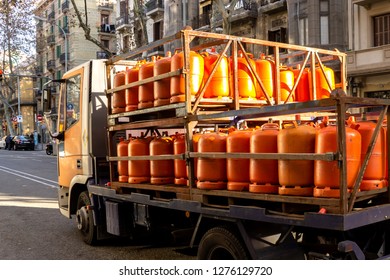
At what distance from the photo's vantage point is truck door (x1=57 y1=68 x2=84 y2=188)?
25.3 feet

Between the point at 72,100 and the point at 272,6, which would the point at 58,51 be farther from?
the point at 72,100

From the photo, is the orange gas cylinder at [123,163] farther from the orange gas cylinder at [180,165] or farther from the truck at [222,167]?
the orange gas cylinder at [180,165]

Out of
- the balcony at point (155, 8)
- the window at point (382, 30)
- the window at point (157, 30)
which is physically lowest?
the window at point (382, 30)

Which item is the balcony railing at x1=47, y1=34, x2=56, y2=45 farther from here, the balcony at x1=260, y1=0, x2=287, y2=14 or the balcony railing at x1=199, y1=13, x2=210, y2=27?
the balcony at x1=260, y1=0, x2=287, y2=14

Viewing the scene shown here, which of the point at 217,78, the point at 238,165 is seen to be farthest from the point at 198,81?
the point at 238,165

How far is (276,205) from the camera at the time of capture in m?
4.29

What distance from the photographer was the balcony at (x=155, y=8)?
37781 mm

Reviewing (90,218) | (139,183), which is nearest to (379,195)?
(139,183)

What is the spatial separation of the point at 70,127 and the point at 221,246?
172 inches

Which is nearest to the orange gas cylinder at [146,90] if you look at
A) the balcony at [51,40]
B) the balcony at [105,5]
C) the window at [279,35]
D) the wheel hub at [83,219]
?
the wheel hub at [83,219]

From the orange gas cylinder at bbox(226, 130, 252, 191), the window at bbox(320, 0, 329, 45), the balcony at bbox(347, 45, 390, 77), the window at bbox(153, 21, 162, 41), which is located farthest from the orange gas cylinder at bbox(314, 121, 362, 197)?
the window at bbox(153, 21, 162, 41)

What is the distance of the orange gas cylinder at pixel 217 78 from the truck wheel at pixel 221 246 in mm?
1689

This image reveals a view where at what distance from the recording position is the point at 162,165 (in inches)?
220
